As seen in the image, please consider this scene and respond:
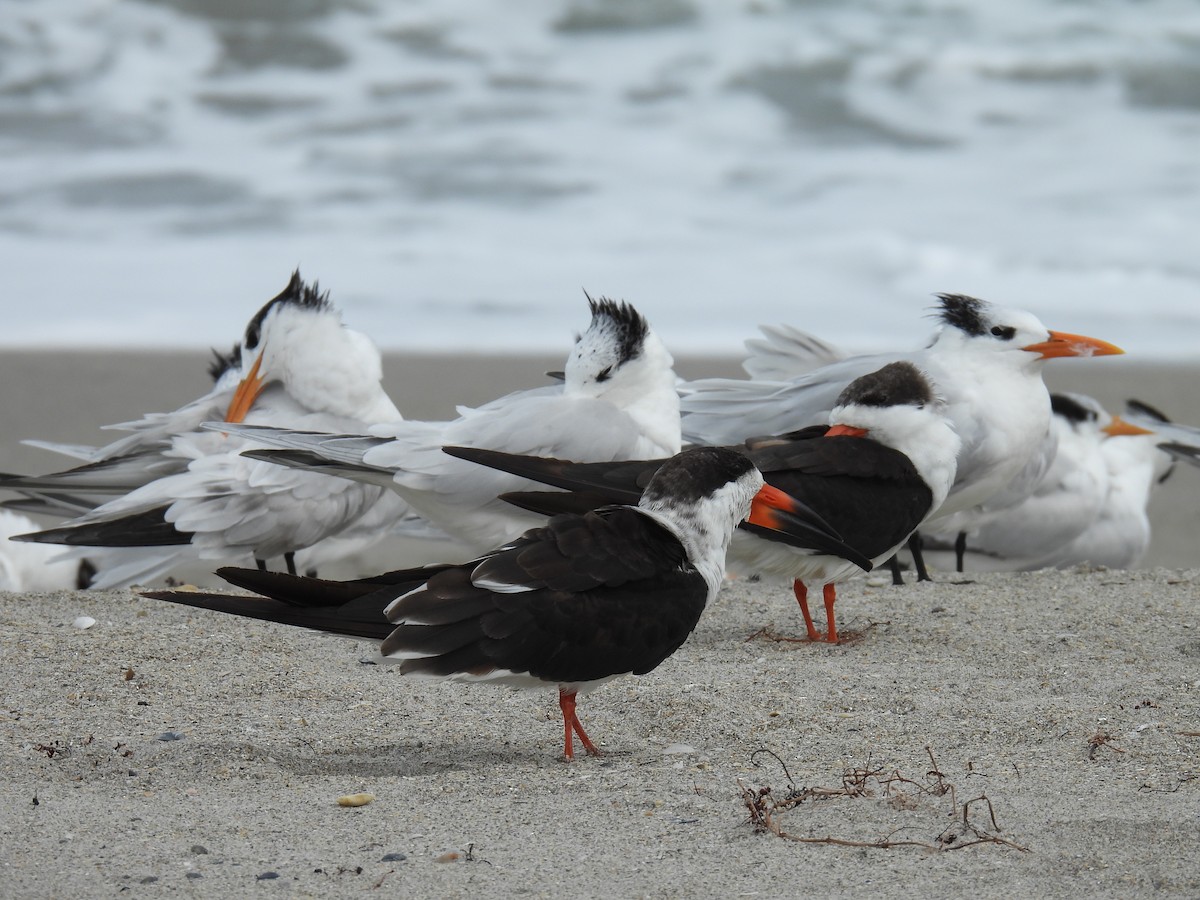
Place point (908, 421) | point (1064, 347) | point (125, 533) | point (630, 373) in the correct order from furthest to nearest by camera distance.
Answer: point (1064, 347), point (125, 533), point (630, 373), point (908, 421)

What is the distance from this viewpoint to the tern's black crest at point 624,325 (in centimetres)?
493

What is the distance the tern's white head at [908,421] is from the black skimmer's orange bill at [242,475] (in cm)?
199

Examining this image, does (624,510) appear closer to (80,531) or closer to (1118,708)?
(1118,708)

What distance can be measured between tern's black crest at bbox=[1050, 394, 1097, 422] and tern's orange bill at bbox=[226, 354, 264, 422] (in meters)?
4.12

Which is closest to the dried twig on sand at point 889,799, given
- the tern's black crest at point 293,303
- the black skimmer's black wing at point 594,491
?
the black skimmer's black wing at point 594,491

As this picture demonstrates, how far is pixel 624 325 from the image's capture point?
16.4ft

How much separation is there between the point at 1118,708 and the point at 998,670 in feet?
1.69

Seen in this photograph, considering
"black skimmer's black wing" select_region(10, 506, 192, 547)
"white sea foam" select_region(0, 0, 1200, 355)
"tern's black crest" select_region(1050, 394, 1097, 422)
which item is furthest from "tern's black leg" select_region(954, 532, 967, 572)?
"white sea foam" select_region(0, 0, 1200, 355)

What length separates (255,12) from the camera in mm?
17969

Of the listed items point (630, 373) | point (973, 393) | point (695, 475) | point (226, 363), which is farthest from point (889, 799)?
point (226, 363)

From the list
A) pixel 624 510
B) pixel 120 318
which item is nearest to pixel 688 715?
pixel 624 510

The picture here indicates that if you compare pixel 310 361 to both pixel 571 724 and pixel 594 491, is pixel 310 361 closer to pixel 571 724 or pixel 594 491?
pixel 594 491

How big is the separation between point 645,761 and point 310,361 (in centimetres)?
321

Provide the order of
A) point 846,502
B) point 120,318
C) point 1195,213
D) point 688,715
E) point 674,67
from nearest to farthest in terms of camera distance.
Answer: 1. point 688,715
2. point 846,502
3. point 120,318
4. point 1195,213
5. point 674,67
